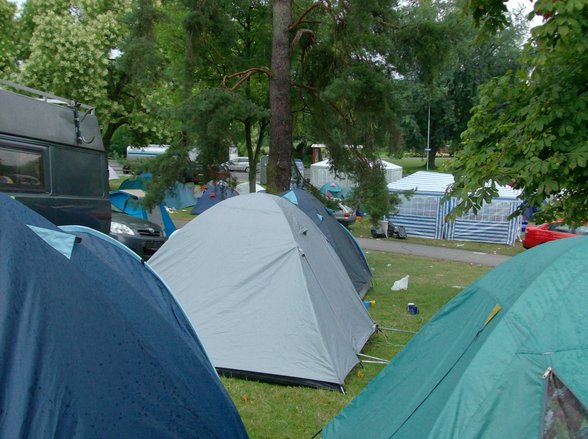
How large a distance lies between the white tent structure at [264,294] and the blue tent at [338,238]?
7.29 feet

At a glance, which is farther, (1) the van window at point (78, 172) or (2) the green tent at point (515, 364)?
(1) the van window at point (78, 172)

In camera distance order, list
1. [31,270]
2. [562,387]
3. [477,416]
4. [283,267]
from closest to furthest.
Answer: [31,270], [562,387], [477,416], [283,267]

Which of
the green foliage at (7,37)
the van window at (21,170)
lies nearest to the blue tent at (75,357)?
the van window at (21,170)

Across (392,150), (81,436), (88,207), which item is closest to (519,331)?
(81,436)

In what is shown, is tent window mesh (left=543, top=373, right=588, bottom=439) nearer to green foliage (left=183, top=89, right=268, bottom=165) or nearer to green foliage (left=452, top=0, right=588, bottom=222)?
green foliage (left=452, top=0, right=588, bottom=222)

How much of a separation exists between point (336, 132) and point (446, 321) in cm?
836

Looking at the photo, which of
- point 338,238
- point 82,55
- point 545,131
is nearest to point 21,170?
point 338,238

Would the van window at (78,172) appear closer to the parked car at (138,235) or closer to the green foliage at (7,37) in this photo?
the parked car at (138,235)

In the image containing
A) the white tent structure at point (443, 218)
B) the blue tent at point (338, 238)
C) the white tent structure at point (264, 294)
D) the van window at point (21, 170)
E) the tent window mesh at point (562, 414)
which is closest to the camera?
the tent window mesh at point (562, 414)

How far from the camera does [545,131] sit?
5055mm

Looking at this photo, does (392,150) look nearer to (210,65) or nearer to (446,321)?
(210,65)

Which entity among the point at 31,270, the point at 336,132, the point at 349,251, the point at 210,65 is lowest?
the point at 349,251

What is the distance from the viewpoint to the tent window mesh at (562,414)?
240cm

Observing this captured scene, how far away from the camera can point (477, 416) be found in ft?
8.55
